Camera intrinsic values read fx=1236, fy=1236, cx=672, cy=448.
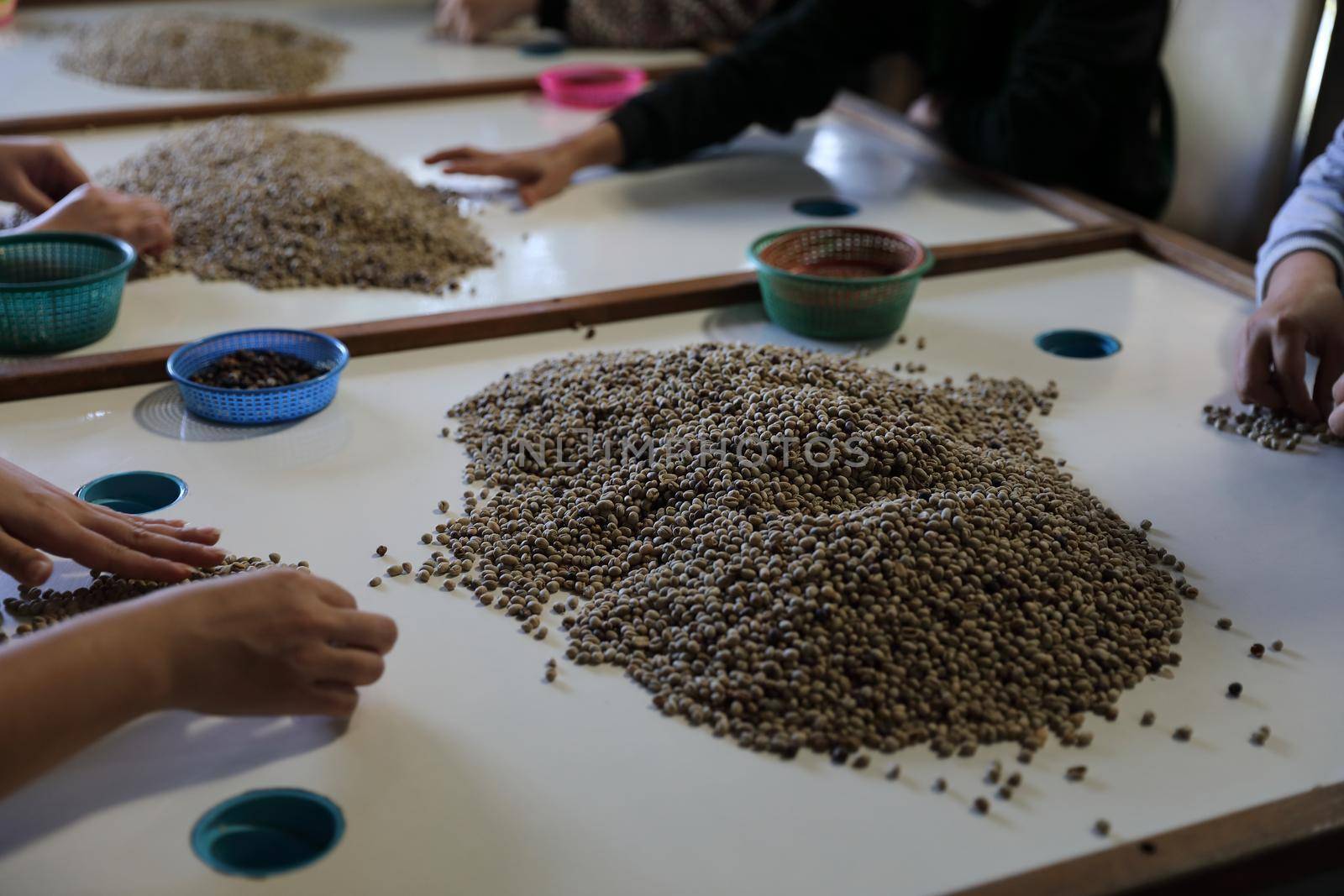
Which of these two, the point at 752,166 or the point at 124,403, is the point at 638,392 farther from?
the point at 752,166

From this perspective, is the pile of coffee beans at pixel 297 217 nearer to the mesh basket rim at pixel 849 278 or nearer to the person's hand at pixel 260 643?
the mesh basket rim at pixel 849 278

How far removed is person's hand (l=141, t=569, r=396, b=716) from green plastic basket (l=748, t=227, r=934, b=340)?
3.10 ft

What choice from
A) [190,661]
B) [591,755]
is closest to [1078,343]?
[591,755]

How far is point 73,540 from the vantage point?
1194 millimetres

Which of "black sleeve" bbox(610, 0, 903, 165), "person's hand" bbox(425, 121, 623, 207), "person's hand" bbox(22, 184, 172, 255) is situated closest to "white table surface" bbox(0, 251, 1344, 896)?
"person's hand" bbox(22, 184, 172, 255)

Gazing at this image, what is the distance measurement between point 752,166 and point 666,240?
1.73 ft

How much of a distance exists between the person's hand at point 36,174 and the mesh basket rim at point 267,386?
0.58 metres

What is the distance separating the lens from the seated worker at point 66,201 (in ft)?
6.31

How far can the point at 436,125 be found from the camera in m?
2.85

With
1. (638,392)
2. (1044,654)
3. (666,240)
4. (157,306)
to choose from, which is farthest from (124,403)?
(1044,654)

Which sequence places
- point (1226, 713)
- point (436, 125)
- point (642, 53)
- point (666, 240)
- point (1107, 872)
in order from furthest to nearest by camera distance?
point (642, 53) → point (436, 125) → point (666, 240) → point (1226, 713) → point (1107, 872)

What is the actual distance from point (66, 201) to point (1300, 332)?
1798 millimetres

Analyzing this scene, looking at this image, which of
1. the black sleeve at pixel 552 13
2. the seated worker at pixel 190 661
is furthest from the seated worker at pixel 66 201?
the black sleeve at pixel 552 13

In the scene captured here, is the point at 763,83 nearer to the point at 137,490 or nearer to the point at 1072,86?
the point at 1072,86
